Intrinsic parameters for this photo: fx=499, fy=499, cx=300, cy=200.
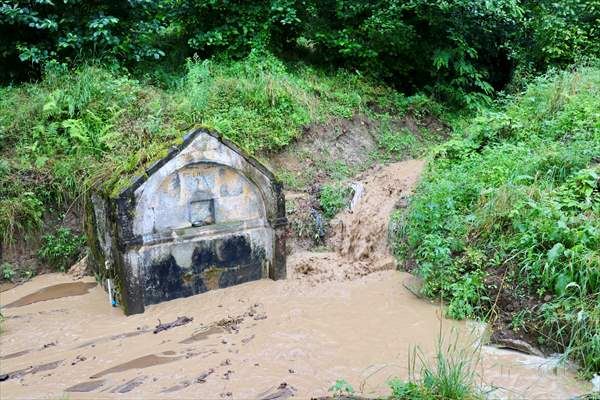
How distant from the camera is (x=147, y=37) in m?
11.1

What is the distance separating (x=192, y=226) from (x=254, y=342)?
6.21 feet

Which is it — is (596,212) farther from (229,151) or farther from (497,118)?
(229,151)

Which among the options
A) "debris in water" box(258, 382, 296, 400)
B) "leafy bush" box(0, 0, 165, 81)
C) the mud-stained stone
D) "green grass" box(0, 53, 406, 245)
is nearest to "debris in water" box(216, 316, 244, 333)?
"debris in water" box(258, 382, 296, 400)

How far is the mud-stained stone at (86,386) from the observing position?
426cm

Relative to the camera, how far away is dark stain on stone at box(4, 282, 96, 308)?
21.7ft

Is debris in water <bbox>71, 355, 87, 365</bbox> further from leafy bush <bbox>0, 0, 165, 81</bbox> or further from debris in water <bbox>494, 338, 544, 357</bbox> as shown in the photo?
leafy bush <bbox>0, 0, 165, 81</bbox>

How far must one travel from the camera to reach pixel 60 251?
24.9 ft

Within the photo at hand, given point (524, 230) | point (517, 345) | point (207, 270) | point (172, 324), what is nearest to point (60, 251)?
point (207, 270)

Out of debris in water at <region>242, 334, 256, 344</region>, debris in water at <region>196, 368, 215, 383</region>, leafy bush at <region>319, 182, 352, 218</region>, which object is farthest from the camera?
leafy bush at <region>319, 182, 352, 218</region>

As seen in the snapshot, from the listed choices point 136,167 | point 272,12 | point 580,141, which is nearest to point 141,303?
point 136,167

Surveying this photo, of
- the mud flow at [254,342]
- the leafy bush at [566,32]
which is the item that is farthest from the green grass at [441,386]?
the leafy bush at [566,32]

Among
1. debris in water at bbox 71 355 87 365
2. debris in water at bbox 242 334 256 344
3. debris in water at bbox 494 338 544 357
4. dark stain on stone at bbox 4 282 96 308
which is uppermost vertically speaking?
dark stain on stone at bbox 4 282 96 308

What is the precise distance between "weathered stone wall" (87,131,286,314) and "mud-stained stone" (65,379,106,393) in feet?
5.32

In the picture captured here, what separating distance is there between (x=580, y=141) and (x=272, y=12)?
7431 mm
